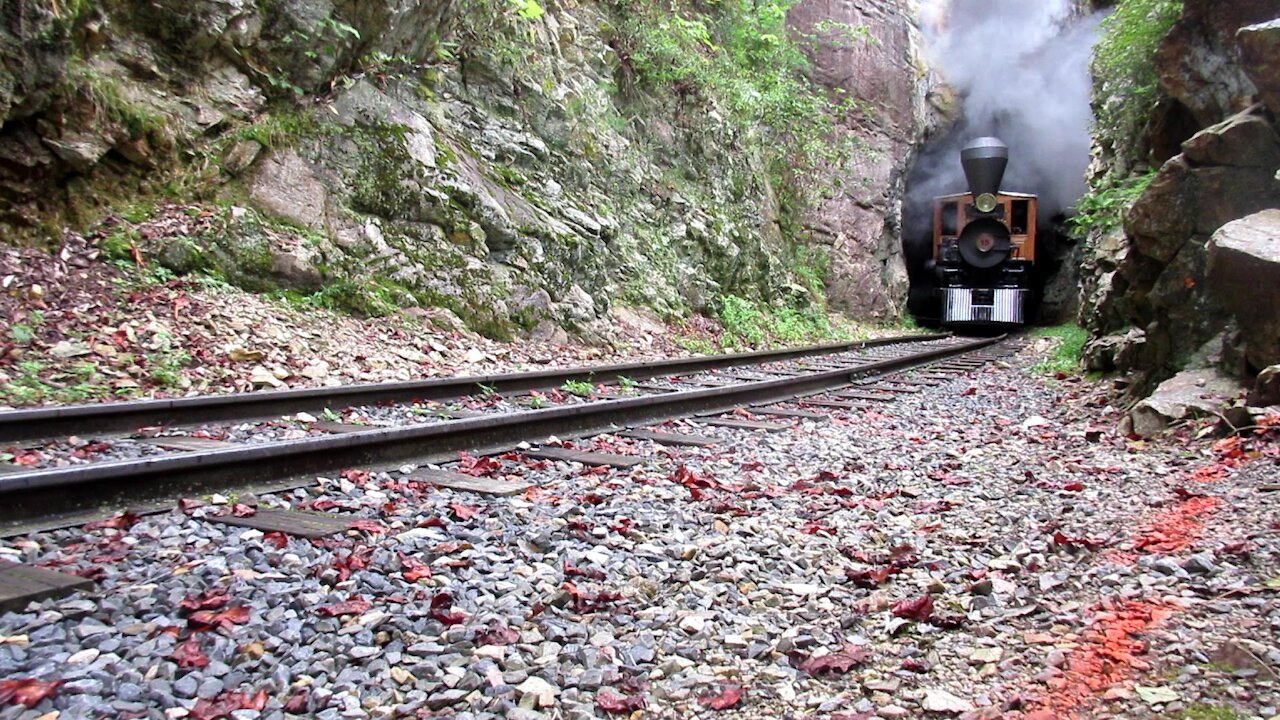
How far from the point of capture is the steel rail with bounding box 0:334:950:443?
171 inches

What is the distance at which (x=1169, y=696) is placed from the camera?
1888mm

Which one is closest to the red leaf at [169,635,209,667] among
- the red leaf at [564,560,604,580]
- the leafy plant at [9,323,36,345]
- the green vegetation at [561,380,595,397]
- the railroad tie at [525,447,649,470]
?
the red leaf at [564,560,604,580]

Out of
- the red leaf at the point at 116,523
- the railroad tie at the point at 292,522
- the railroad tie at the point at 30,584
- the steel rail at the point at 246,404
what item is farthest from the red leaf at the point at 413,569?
the steel rail at the point at 246,404

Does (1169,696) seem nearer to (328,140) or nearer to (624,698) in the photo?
(624,698)

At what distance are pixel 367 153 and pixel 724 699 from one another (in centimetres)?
830

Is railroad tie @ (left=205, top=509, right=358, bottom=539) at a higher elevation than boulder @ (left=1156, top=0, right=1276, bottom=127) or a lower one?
lower

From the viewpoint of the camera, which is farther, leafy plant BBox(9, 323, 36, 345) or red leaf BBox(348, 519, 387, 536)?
leafy plant BBox(9, 323, 36, 345)

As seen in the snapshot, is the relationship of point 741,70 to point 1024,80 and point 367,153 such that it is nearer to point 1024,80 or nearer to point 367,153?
point 367,153

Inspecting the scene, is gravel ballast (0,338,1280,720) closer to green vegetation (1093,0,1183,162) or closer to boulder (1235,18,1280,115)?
boulder (1235,18,1280,115)

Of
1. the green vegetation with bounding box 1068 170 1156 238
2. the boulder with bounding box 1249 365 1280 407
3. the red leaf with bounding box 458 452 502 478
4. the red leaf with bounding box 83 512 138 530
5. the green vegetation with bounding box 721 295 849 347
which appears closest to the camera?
the red leaf with bounding box 83 512 138 530

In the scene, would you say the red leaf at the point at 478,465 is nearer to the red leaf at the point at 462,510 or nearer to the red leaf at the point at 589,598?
the red leaf at the point at 462,510

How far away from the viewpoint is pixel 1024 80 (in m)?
28.8

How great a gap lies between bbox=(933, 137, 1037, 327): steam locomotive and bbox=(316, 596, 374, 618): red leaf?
74.9ft

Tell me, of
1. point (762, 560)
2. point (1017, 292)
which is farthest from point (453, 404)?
point (1017, 292)
